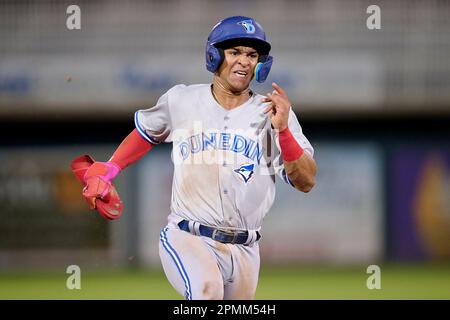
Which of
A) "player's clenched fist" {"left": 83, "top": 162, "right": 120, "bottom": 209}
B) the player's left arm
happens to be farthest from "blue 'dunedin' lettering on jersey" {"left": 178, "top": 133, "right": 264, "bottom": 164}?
"player's clenched fist" {"left": 83, "top": 162, "right": 120, "bottom": 209}

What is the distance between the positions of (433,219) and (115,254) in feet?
21.5

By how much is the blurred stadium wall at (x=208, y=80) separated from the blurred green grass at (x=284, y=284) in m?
0.92

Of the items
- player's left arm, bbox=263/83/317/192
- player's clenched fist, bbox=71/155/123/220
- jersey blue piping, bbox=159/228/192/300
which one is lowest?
jersey blue piping, bbox=159/228/192/300

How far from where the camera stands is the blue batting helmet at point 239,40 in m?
5.89

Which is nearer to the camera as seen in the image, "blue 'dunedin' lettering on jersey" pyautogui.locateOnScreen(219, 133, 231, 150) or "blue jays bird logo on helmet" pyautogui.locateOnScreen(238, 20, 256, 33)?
"blue jays bird logo on helmet" pyautogui.locateOnScreen(238, 20, 256, 33)

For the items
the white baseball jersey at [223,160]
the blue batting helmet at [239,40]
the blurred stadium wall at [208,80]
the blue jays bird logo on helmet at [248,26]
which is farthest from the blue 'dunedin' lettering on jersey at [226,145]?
the blurred stadium wall at [208,80]

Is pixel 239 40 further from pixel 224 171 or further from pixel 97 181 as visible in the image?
pixel 97 181


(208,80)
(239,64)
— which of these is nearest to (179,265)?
(239,64)

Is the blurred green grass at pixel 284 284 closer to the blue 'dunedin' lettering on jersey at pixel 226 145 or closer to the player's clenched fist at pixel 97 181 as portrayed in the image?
the player's clenched fist at pixel 97 181

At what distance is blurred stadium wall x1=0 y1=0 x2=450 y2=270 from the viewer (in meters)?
18.1

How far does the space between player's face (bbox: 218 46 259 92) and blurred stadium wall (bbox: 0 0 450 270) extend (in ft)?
39.4

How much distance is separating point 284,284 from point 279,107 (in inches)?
371

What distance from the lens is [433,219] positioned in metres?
18.4

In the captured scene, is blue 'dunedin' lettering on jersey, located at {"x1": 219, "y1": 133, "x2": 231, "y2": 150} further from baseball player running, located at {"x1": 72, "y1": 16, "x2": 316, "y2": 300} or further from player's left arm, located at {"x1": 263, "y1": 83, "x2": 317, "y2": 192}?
player's left arm, located at {"x1": 263, "y1": 83, "x2": 317, "y2": 192}
